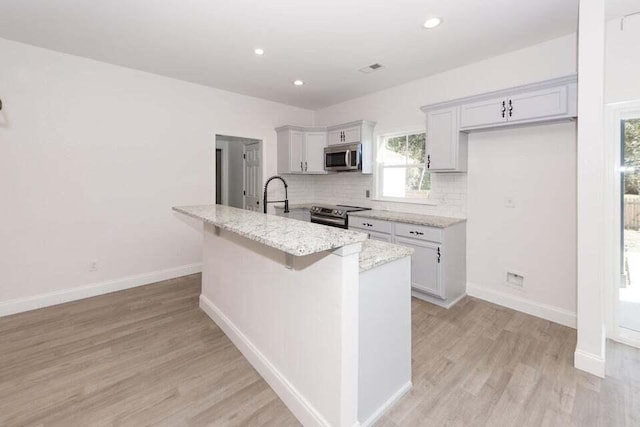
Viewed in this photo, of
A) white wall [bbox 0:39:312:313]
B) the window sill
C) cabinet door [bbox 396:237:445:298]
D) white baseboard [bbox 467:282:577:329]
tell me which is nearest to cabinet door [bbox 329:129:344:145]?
the window sill

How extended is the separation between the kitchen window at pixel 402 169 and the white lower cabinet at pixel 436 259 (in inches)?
27.7

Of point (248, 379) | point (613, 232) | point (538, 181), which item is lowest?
point (248, 379)

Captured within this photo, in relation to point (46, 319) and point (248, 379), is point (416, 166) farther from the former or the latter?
point (46, 319)

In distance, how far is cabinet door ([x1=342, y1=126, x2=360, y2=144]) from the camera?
14.8 feet

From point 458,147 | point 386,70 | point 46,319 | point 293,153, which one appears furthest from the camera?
point 293,153

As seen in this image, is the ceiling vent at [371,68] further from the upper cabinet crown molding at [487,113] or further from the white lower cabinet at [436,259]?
the white lower cabinet at [436,259]

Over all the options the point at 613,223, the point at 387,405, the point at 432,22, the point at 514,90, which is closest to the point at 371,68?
the point at 432,22

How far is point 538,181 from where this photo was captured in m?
3.03

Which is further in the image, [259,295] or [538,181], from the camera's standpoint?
[538,181]

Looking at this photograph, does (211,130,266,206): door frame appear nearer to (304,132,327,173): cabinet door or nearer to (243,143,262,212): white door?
(243,143,262,212): white door

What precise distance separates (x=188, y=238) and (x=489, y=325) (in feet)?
12.5

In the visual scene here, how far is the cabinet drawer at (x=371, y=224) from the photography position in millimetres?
3715

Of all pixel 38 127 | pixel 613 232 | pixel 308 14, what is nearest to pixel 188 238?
pixel 38 127

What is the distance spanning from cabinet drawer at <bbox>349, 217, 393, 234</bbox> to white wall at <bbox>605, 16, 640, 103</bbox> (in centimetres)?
227
